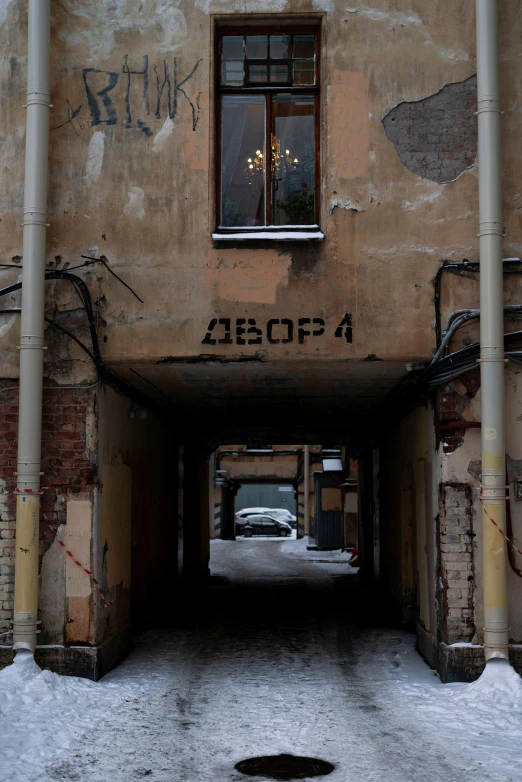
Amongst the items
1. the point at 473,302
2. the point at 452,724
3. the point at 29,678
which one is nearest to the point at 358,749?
the point at 452,724

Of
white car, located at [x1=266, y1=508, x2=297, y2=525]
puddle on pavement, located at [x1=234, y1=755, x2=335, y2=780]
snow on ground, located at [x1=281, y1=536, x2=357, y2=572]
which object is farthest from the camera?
white car, located at [x1=266, y1=508, x2=297, y2=525]

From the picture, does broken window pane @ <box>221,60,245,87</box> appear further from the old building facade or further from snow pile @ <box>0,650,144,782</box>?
snow pile @ <box>0,650,144,782</box>

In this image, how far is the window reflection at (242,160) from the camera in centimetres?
808

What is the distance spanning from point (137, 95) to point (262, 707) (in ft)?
18.1

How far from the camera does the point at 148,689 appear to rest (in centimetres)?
739

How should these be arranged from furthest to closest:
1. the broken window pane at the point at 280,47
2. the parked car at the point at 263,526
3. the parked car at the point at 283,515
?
the parked car at the point at 283,515
the parked car at the point at 263,526
the broken window pane at the point at 280,47

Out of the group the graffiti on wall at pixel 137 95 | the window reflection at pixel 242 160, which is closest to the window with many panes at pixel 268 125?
the window reflection at pixel 242 160

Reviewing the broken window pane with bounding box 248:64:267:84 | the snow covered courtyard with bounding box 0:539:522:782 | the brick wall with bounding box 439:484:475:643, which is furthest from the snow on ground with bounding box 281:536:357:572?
the broken window pane with bounding box 248:64:267:84

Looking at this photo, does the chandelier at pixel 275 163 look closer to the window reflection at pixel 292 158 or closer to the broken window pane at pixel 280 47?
the window reflection at pixel 292 158

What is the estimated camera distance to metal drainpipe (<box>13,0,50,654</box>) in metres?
7.28

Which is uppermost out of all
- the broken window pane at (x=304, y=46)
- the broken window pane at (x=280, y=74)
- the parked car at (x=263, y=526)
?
the broken window pane at (x=304, y=46)

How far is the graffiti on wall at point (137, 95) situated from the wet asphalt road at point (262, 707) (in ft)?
16.6

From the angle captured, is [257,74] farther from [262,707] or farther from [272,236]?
[262,707]

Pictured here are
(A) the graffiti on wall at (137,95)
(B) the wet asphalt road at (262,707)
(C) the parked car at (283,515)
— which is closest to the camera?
(B) the wet asphalt road at (262,707)
